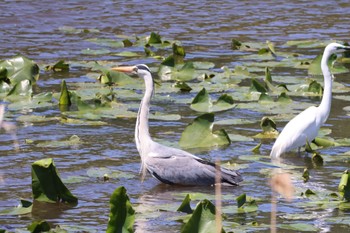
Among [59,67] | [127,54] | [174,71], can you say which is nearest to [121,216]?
[174,71]

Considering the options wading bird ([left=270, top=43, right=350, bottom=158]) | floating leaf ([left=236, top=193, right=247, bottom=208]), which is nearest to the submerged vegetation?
floating leaf ([left=236, top=193, right=247, bottom=208])

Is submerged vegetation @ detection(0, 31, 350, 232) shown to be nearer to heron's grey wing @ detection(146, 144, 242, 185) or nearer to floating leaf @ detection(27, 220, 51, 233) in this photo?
floating leaf @ detection(27, 220, 51, 233)

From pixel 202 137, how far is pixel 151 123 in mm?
1080

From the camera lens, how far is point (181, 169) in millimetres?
8656

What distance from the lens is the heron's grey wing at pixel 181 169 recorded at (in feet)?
28.3

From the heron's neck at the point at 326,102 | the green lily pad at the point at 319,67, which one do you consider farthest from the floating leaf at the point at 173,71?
the heron's neck at the point at 326,102

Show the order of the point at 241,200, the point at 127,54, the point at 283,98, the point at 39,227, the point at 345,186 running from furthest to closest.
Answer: the point at 127,54 < the point at 283,98 < the point at 345,186 < the point at 241,200 < the point at 39,227

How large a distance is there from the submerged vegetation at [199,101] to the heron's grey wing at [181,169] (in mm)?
301

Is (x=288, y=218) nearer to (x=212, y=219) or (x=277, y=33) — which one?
(x=212, y=219)

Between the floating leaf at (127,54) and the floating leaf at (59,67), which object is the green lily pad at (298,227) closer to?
the floating leaf at (59,67)

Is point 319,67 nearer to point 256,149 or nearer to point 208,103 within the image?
point 208,103

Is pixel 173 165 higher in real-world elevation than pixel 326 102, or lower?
lower

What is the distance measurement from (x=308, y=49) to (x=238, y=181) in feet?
21.2

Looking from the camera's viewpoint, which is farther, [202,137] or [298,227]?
[202,137]
